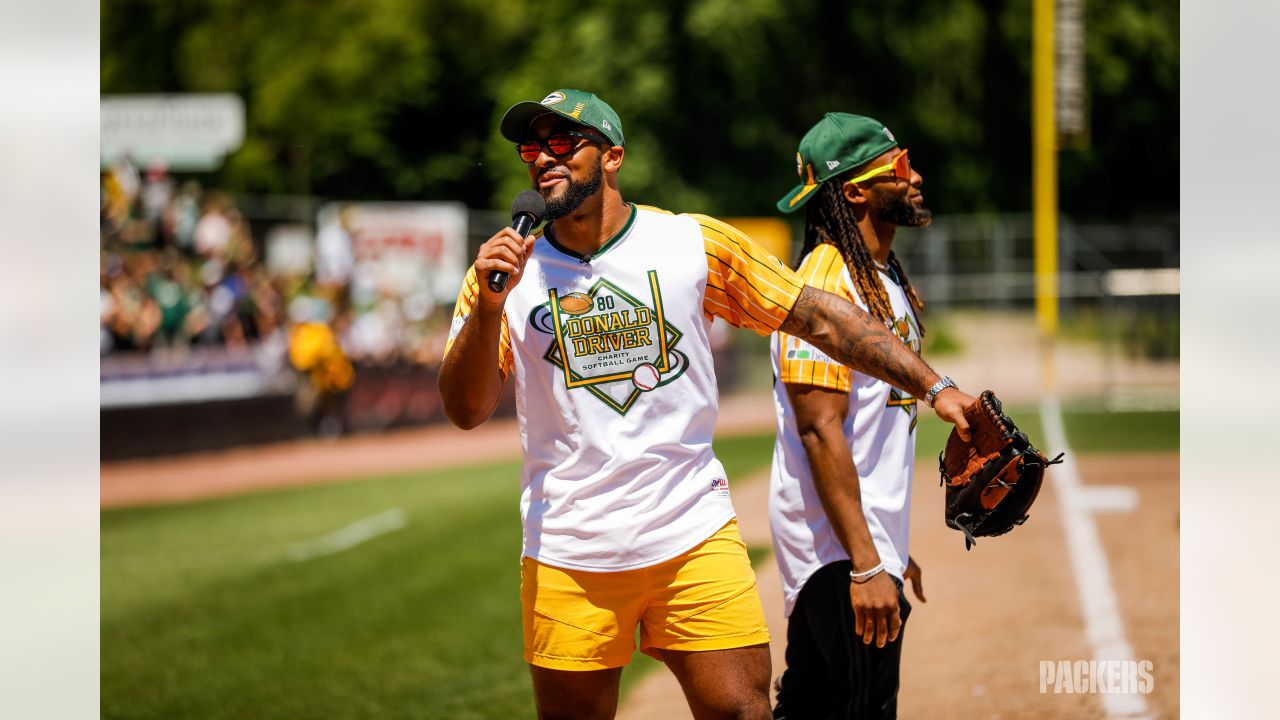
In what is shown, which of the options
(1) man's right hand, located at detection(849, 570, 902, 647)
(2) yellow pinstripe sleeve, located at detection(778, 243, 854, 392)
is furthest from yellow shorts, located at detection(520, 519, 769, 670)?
(2) yellow pinstripe sleeve, located at detection(778, 243, 854, 392)

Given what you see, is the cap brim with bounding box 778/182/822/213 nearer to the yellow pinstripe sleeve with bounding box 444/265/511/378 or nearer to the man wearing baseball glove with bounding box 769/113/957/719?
the man wearing baseball glove with bounding box 769/113/957/719

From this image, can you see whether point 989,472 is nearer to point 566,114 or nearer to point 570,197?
point 570,197

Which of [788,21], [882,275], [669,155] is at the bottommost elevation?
[882,275]

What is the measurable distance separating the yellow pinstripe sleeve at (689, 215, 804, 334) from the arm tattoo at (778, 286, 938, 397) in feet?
0.15

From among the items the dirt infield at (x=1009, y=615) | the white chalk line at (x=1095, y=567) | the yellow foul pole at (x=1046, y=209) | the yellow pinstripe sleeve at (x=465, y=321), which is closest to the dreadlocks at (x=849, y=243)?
the yellow pinstripe sleeve at (x=465, y=321)

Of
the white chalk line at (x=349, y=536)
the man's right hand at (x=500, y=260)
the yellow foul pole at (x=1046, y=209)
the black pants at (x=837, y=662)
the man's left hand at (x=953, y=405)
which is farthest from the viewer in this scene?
the yellow foul pole at (x=1046, y=209)

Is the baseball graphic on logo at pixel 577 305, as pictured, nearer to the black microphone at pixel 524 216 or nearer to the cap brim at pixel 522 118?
the black microphone at pixel 524 216

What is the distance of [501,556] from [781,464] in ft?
22.3

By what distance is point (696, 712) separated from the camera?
3590 mm

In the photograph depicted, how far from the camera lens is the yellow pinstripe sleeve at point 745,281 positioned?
367cm

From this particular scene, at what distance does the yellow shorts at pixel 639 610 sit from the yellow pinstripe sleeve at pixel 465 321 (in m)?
0.59
